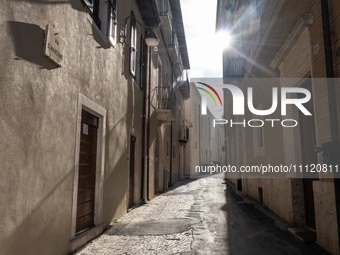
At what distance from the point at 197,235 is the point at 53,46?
4025 mm

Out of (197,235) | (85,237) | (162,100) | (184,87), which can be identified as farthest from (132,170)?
(184,87)

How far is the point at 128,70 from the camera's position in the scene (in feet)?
27.1

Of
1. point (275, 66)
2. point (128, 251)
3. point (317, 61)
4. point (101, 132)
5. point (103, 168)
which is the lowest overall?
point (128, 251)

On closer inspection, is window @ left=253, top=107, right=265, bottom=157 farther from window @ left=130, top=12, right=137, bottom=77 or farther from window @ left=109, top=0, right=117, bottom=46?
window @ left=109, top=0, right=117, bottom=46

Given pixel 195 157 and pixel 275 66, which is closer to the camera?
pixel 275 66

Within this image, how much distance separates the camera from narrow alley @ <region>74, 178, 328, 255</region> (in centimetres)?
455

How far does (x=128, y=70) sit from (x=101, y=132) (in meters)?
2.79

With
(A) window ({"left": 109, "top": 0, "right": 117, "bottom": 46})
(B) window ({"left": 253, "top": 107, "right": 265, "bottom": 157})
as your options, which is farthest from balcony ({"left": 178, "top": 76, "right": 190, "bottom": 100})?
(A) window ({"left": 109, "top": 0, "right": 117, "bottom": 46})

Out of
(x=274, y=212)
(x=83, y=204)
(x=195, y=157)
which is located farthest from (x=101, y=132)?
(x=195, y=157)

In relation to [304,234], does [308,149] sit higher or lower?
higher

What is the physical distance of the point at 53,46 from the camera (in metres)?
3.95

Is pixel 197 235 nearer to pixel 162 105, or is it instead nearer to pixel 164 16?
pixel 162 105

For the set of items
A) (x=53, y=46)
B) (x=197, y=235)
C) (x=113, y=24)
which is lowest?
(x=197, y=235)

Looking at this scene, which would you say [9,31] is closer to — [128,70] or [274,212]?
[128,70]
